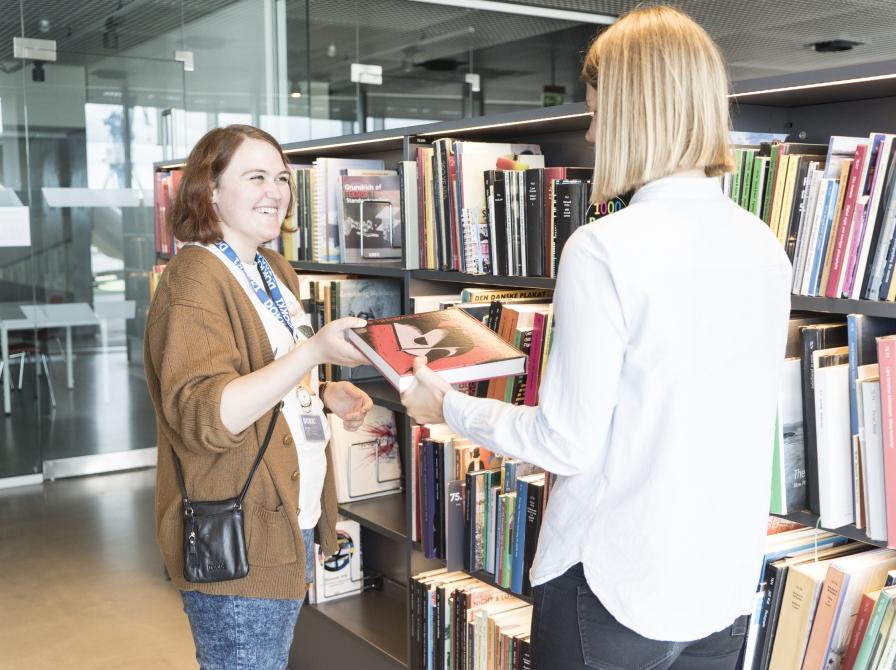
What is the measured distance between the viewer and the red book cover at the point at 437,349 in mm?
1636

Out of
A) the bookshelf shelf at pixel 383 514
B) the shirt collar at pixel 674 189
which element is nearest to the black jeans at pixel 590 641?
the shirt collar at pixel 674 189

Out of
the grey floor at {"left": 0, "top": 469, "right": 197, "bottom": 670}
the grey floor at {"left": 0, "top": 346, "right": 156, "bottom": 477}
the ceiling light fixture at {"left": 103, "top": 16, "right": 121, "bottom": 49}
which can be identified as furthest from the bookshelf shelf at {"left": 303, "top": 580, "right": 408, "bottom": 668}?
the ceiling light fixture at {"left": 103, "top": 16, "right": 121, "bottom": 49}

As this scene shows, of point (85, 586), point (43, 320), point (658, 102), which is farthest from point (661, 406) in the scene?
point (43, 320)

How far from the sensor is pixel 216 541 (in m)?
1.80

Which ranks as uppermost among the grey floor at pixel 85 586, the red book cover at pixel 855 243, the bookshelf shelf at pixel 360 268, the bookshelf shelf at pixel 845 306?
the red book cover at pixel 855 243

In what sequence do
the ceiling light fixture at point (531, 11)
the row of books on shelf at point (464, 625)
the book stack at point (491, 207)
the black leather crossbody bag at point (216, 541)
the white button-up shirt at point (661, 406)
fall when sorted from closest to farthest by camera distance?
the white button-up shirt at point (661, 406), the black leather crossbody bag at point (216, 541), the book stack at point (491, 207), the row of books on shelf at point (464, 625), the ceiling light fixture at point (531, 11)

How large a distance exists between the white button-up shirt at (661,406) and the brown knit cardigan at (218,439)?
633mm

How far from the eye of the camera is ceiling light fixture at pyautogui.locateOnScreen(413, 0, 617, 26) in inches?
295

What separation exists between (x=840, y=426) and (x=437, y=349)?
72 cm

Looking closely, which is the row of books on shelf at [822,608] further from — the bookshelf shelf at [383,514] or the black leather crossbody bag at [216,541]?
the bookshelf shelf at [383,514]

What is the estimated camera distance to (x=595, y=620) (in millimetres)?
1332

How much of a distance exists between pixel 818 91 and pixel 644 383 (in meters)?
0.78

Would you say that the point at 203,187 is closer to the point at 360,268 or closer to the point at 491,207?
the point at 491,207

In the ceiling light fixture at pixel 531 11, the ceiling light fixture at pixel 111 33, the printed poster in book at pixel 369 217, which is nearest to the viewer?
the printed poster in book at pixel 369 217
